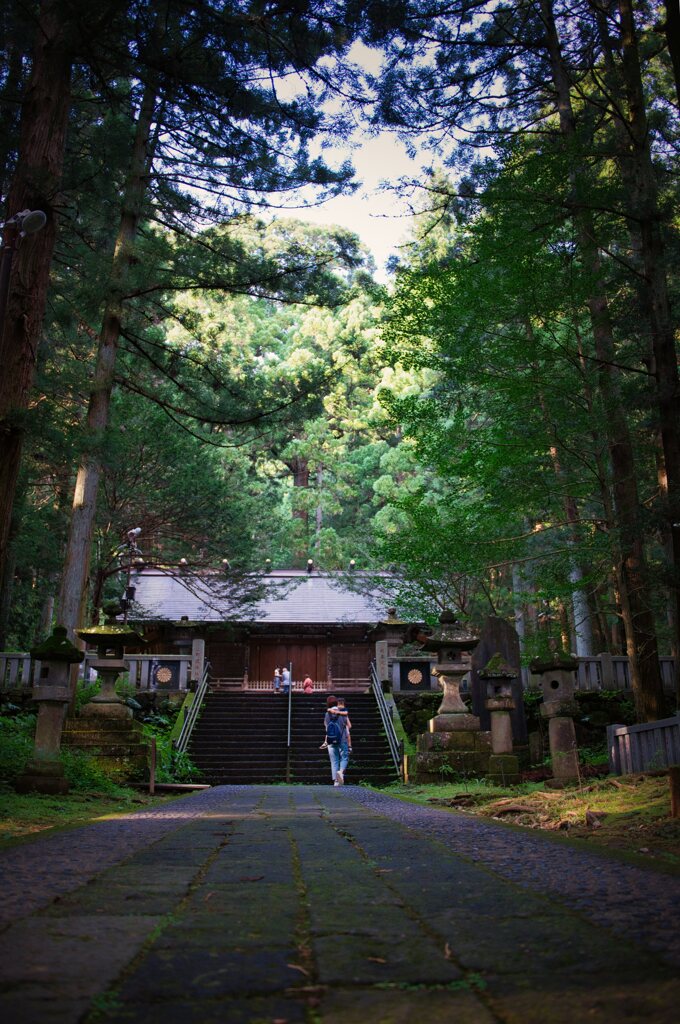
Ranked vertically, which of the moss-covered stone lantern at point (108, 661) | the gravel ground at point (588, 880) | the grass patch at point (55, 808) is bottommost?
the grass patch at point (55, 808)

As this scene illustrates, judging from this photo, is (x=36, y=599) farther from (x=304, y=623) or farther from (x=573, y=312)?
(x=573, y=312)

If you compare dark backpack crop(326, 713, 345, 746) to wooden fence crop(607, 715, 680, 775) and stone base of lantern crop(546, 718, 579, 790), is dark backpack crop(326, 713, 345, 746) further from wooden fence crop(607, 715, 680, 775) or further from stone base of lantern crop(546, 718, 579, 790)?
wooden fence crop(607, 715, 680, 775)

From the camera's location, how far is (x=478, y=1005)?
5.28 ft

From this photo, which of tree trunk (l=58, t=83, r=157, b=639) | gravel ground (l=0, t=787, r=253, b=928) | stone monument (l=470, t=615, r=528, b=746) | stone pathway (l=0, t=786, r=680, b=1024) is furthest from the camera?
stone monument (l=470, t=615, r=528, b=746)

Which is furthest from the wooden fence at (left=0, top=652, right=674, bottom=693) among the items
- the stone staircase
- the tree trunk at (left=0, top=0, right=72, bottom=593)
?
the tree trunk at (left=0, top=0, right=72, bottom=593)

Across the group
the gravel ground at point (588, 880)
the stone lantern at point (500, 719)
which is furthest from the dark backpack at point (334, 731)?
the gravel ground at point (588, 880)

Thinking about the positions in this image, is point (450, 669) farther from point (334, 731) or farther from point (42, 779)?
point (42, 779)

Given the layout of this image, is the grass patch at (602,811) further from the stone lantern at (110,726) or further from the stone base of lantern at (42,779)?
the stone lantern at (110,726)

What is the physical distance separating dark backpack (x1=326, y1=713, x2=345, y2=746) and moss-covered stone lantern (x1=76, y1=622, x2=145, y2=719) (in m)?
3.83

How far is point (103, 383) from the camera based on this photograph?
13.4 m

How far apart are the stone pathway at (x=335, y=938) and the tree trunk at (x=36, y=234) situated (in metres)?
4.31

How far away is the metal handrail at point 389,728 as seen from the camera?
16625 millimetres

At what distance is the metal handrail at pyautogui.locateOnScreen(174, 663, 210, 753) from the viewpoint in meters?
16.8

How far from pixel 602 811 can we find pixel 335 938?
5.04m
